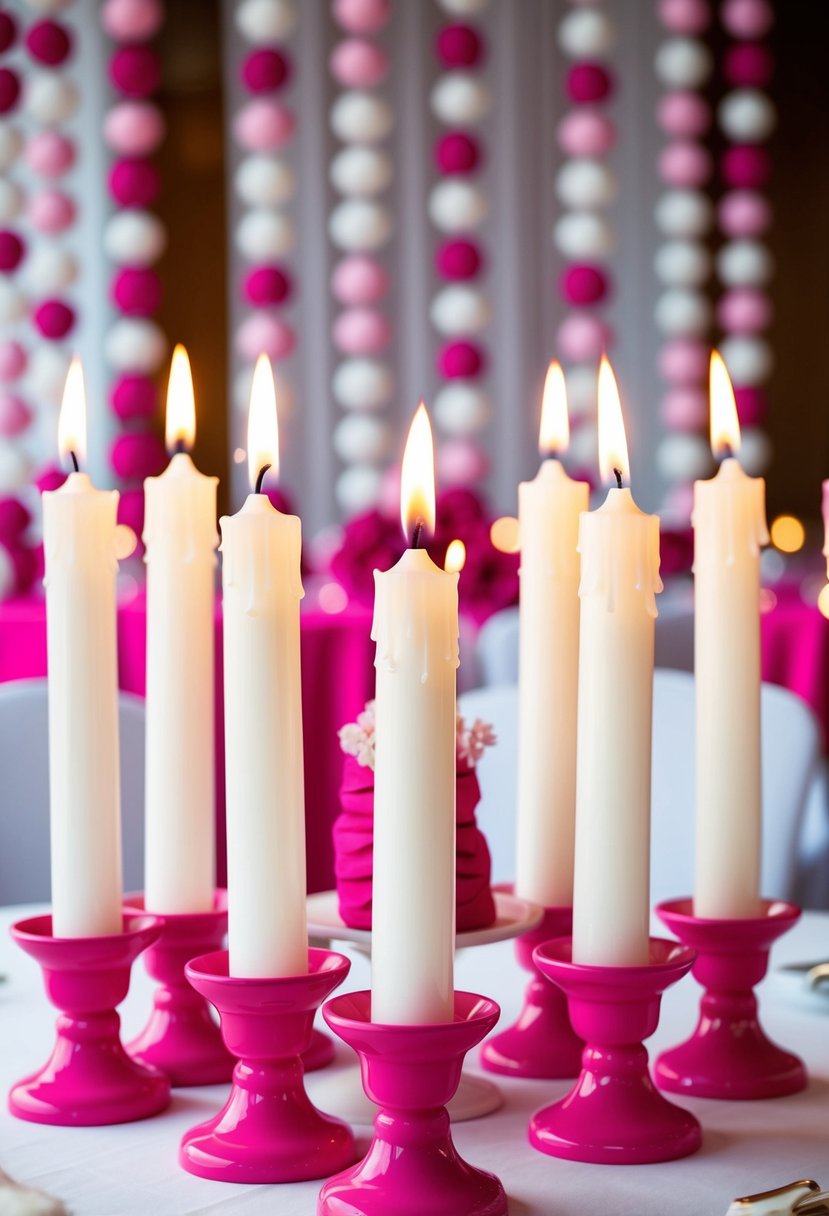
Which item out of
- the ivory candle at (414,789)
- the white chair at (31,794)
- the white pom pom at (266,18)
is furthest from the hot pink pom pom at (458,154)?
the ivory candle at (414,789)

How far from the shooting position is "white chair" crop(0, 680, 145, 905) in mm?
1414

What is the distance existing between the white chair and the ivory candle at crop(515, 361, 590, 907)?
0.72m

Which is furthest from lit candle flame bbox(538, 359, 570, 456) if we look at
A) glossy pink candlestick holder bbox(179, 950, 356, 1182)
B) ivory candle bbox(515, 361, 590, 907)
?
glossy pink candlestick holder bbox(179, 950, 356, 1182)

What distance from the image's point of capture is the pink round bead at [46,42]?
2.60 metres

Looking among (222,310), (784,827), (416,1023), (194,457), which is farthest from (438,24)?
(416,1023)

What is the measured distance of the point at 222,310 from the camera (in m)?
3.51

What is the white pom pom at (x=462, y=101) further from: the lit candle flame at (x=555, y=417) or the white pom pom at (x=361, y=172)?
the lit candle flame at (x=555, y=417)

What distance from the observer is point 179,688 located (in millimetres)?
717

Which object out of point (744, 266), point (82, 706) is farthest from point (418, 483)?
point (744, 266)

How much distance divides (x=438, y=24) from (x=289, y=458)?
3.60 ft

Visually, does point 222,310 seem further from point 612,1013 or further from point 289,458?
point 612,1013

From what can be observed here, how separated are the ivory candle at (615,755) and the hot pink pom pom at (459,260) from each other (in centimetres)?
243

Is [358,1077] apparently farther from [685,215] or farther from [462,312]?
[685,215]

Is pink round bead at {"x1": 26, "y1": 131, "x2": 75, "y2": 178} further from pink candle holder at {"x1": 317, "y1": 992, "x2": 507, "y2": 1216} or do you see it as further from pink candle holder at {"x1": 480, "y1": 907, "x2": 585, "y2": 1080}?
pink candle holder at {"x1": 317, "y1": 992, "x2": 507, "y2": 1216}
